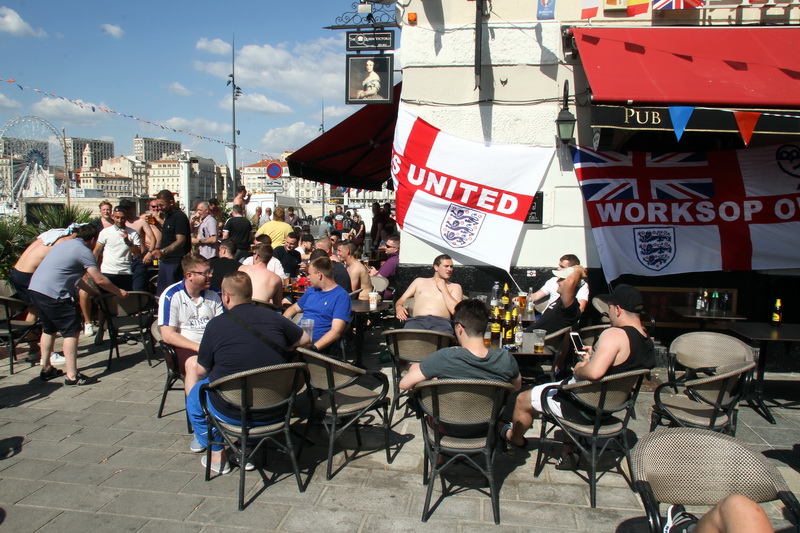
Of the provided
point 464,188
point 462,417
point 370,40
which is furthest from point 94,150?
point 462,417

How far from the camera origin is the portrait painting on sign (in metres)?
7.39

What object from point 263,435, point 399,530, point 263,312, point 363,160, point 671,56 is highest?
point 671,56

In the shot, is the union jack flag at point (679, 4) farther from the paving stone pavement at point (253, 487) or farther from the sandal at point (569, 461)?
the sandal at point (569, 461)

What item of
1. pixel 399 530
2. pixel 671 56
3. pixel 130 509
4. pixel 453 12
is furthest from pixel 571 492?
pixel 453 12

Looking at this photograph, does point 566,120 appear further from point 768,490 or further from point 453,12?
point 768,490

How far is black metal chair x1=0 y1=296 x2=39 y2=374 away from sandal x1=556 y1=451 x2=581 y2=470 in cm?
542

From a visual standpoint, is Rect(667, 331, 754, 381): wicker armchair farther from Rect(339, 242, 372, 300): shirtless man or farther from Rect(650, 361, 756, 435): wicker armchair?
Rect(339, 242, 372, 300): shirtless man

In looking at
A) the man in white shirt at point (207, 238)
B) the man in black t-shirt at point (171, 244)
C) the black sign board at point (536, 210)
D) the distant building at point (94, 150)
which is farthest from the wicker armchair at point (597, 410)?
the distant building at point (94, 150)

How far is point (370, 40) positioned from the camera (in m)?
7.33

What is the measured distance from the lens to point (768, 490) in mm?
2381

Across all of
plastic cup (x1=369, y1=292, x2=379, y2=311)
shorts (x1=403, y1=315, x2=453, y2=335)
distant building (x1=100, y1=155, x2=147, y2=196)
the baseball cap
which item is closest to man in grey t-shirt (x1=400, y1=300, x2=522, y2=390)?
the baseball cap

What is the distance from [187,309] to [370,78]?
4.22 m

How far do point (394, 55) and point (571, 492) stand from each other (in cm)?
577

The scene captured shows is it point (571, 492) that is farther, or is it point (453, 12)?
point (453, 12)
